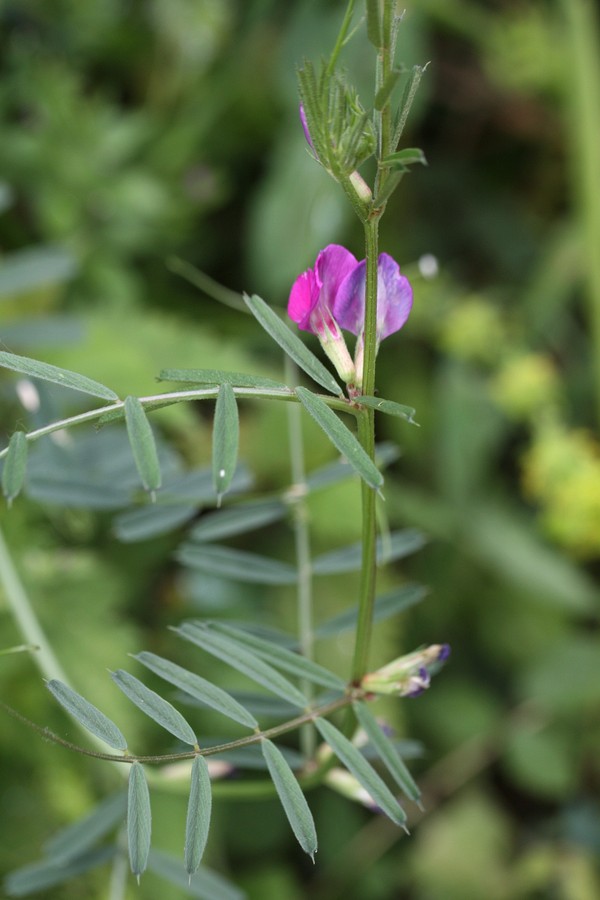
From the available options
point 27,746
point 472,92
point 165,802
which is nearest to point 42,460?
point 27,746

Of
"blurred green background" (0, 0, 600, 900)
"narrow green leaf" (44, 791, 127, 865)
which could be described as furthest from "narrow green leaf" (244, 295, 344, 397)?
"blurred green background" (0, 0, 600, 900)

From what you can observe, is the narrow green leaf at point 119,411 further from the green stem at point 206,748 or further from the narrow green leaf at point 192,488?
the narrow green leaf at point 192,488

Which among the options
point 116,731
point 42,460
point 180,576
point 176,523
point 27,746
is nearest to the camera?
point 116,731

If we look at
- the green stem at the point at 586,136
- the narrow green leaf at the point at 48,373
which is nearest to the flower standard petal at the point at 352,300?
the narrow green leaf at the point at 48,373

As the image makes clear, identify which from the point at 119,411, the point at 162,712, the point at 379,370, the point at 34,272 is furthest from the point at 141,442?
the point at 379,370

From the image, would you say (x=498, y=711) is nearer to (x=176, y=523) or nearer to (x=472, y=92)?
(x=176, y=523)

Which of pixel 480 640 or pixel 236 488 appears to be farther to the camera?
pixel 480 640
